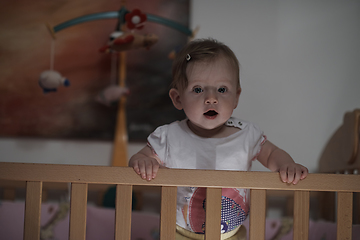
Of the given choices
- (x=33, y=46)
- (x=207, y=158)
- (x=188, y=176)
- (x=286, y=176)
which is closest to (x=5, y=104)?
(x=33, y=46)

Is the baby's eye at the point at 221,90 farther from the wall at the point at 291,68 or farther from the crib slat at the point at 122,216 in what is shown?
the wall at the point at 291,68

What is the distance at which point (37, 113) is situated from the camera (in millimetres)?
1709

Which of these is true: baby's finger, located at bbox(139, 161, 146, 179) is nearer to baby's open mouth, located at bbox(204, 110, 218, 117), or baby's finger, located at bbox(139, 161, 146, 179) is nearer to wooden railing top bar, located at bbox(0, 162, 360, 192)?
wooden railing top bar, located at bbox(0, 162, 360, 192)

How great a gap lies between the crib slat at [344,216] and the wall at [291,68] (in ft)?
3.10

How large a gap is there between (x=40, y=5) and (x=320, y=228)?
1618 millimetres

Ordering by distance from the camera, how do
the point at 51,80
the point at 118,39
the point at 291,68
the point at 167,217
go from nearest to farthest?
the point at 167,217 < the point at 118,39 < the point at 51,80 < the point at 291,68

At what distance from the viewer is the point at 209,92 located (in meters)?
0.83

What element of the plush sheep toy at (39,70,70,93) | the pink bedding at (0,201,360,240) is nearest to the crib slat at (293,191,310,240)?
the pink bedding at (0,201,360,240)

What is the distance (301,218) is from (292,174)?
0.09 metres

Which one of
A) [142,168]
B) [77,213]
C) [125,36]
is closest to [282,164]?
[142,168]

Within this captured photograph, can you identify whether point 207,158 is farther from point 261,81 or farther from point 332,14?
point 332,14

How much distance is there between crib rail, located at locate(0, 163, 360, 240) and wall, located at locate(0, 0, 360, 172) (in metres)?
0.97

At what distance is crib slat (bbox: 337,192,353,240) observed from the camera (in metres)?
0.69

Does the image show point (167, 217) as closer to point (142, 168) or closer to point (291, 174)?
point (142, 168)
